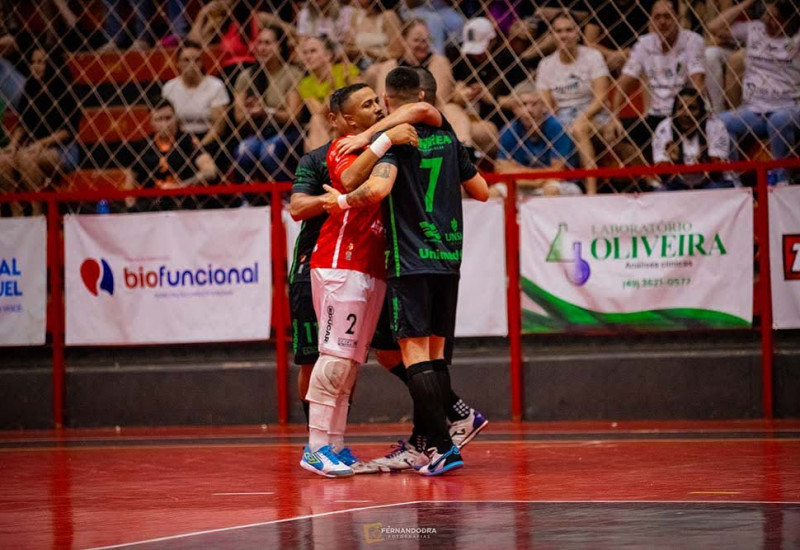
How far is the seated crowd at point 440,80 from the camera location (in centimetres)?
1082

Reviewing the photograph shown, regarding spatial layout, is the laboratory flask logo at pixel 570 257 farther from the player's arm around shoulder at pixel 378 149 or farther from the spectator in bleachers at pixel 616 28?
the player's arm around shoulder at pixel 378 149

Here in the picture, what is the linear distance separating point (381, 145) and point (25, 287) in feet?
18.5

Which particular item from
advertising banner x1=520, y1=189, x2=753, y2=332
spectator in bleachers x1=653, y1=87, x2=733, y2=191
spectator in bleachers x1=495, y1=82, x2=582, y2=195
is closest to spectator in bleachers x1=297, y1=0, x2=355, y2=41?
spectator in bleachers x1=495, y1=82, x2=582, y2=195

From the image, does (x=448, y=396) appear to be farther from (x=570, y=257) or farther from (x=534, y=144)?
(x=534, y=144)

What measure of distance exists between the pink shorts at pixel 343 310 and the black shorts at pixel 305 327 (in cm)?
51

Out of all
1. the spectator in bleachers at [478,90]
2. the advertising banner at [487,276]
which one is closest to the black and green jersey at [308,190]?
the advertising banner at [487,276]

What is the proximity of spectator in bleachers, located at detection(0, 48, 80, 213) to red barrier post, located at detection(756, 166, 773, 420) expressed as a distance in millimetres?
6258

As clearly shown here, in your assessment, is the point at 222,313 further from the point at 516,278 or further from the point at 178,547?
the point at 178,547

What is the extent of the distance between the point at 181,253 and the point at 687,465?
5260 millimetres

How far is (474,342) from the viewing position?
1074cm

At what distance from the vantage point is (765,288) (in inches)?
396

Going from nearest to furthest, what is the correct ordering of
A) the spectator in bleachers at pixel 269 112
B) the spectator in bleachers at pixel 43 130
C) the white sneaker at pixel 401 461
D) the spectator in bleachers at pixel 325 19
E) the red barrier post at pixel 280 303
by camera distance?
the white sneaker at pixel 401 461 < the red barrier post at pixel 280 303 < the spectator in bleachers at pixel 269 112 < the spectator in bleachers at pixel 325 19 < the spectator in bleachers at pixel 43 130

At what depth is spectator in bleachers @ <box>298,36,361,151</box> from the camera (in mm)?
11820

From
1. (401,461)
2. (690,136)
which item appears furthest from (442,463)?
(690,136)
